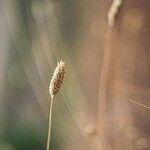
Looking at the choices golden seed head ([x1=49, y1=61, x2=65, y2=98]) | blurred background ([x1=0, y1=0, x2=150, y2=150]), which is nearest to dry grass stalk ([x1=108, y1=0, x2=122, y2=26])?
blurred background ([x1=0, y1=0, x2=150, y2=150])

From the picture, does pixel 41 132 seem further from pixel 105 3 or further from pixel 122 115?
pixel 105 3

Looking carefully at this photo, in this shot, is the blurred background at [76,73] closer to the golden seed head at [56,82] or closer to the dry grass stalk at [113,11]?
the dry grass stalk at [113,11]

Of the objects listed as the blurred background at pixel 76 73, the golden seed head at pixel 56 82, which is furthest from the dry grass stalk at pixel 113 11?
the golden seed head at pixel 56 82

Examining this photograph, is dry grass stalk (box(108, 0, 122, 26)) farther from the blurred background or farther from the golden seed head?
the golden seed head

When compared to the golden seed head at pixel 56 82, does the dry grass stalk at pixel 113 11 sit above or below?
above

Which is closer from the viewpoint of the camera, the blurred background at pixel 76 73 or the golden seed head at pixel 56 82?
the golden seed head at pixel 56 82
